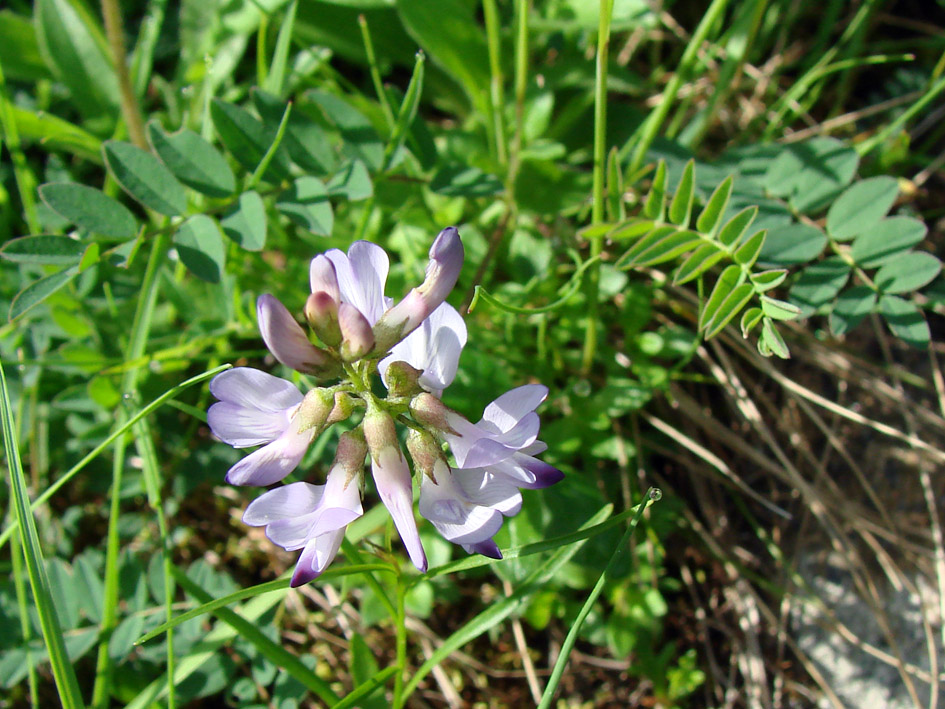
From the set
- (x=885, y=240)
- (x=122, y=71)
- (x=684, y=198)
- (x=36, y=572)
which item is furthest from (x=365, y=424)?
(x=122, y=71)

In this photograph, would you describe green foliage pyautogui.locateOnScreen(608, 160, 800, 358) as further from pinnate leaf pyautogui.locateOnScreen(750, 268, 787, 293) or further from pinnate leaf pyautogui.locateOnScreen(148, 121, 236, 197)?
pinnate leaf pyautogui.locateOnScreen(148, 121, 236, 197)

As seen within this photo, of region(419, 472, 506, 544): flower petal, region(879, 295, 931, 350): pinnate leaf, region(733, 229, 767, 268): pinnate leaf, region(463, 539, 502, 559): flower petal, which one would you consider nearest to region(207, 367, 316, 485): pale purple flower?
region(419, 472, 506, 544): flower petal

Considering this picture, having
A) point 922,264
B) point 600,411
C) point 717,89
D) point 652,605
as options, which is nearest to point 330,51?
point 717,89

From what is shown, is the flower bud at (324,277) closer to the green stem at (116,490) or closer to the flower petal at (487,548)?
the flower petal at (487,548)

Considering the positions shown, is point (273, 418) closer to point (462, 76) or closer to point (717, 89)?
point (462, 76)

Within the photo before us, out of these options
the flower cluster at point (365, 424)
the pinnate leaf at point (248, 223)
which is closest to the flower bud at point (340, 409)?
the flower cluster at point (365, 424)

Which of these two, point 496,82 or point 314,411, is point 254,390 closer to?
point 314,411
